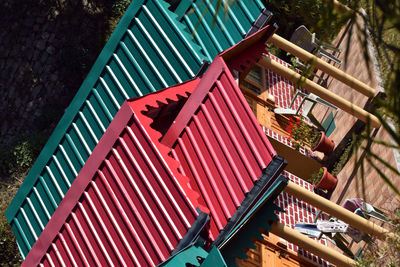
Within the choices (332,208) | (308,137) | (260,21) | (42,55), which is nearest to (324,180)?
(308,137)

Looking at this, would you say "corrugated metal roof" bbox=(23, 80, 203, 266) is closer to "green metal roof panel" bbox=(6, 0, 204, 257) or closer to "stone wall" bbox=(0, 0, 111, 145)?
"green metal roof panel" bbox=(6, 0, 204, 257)

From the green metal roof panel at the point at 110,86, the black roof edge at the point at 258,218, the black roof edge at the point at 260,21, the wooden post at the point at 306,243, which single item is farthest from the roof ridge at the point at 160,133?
the black roof edge at the point at 260,21

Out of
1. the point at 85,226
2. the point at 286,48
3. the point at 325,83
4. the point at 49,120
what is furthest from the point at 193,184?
the point at 49,120

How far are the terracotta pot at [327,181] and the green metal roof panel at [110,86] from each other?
12.6 ft

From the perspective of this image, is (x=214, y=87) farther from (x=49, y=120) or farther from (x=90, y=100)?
(x=49, y=120)

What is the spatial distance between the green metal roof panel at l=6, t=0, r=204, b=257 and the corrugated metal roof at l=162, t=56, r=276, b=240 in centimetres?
164

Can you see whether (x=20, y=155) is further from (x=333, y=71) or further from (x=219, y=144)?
(x=219, y=144)

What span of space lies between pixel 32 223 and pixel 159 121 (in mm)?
3806

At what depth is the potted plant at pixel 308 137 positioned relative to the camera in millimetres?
11594

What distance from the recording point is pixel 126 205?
23.8 feet

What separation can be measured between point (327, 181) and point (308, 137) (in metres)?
1.26

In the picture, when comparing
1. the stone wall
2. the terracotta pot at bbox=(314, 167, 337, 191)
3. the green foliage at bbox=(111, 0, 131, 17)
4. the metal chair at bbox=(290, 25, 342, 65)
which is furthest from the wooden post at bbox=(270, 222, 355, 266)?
the green foliage at bbox=(111, 0, 131, 17)

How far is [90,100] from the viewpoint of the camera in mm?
10250

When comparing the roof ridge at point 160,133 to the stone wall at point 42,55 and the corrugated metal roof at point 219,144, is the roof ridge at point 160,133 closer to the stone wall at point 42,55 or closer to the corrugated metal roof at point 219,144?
the corrugated metal roof at point 219,144
